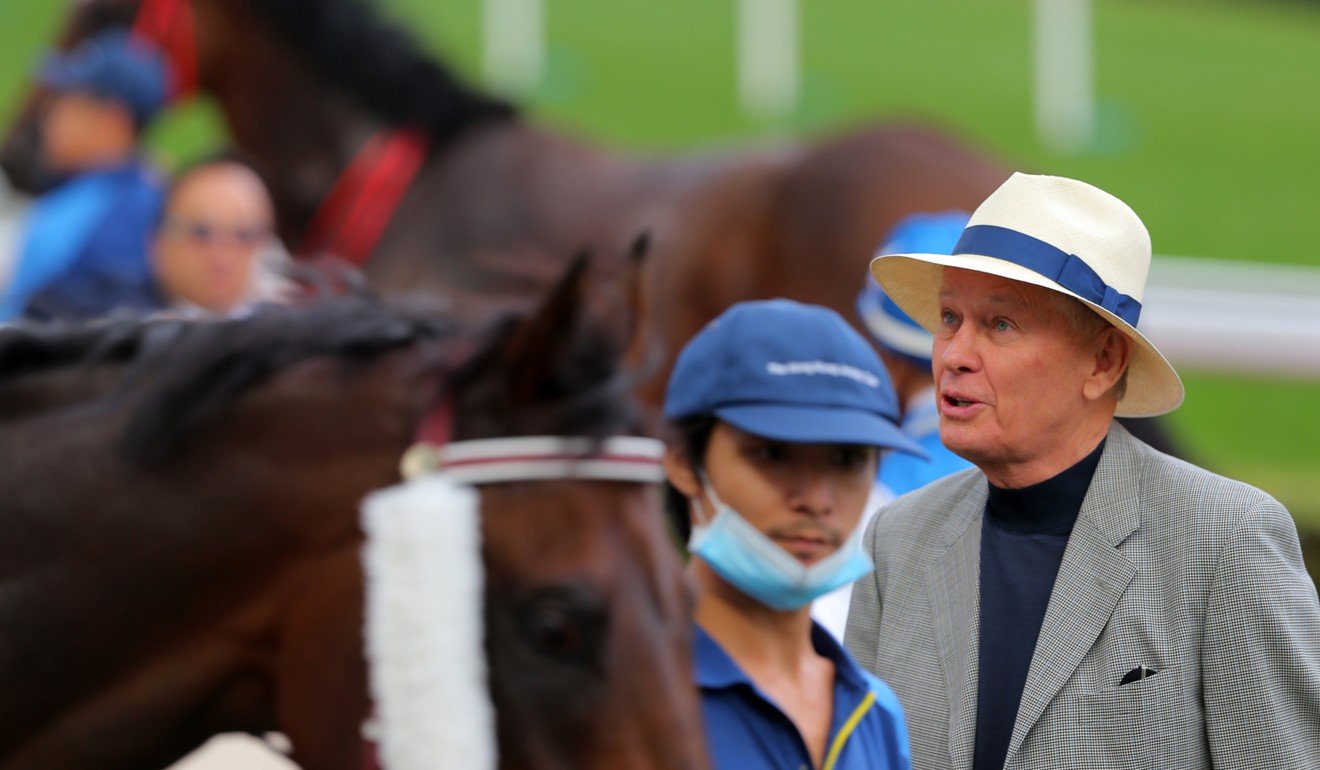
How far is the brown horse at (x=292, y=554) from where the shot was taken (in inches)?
79.2

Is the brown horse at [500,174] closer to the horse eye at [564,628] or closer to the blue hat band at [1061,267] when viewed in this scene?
the blue hat band at [1061,267]

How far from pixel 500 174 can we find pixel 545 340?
5.12m

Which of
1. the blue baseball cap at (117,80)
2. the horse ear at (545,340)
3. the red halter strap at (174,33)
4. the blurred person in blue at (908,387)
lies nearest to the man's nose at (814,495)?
the horse ear at (545,340)

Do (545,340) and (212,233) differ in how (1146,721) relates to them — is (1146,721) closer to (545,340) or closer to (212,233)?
(545,340)

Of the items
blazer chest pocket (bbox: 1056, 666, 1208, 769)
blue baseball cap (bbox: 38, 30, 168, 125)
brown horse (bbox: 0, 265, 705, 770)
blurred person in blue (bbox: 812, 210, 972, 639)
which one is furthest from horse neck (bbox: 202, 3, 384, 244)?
blazer chest pocket (bbox: 1056, 666, 1208, 769)

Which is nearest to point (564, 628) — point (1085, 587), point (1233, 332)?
point (1085, 587)

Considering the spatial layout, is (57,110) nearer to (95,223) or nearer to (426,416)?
(95,223)

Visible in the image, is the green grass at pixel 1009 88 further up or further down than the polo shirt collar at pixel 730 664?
further up

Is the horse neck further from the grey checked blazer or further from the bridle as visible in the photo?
the grey checked blazer

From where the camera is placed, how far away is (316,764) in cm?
202

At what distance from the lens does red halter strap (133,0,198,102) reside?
7383 mm

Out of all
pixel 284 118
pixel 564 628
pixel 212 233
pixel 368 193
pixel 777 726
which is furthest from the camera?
pixel 284 118

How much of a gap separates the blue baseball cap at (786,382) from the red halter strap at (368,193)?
4.82 m

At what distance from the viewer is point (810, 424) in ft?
7.82
